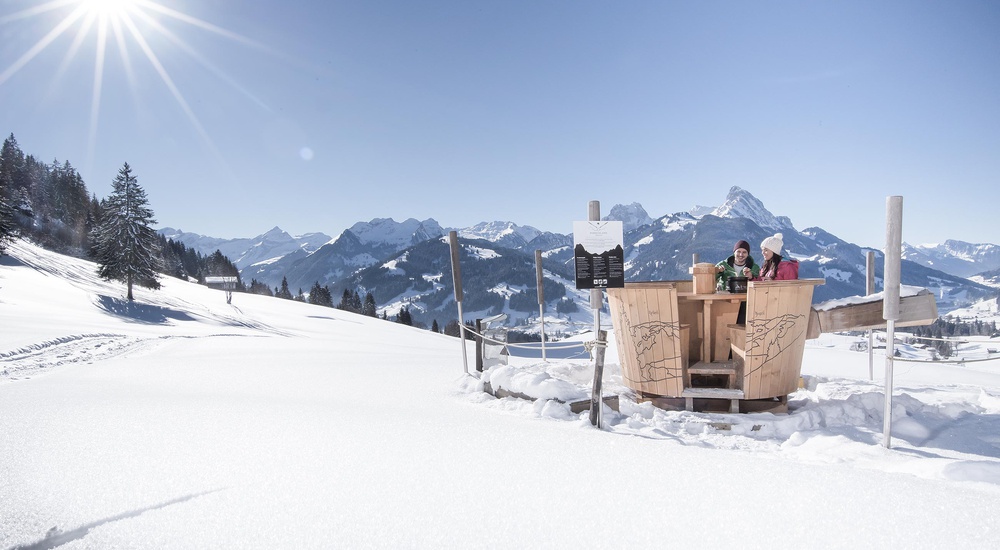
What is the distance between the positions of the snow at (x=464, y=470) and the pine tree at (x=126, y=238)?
24278 millimetres

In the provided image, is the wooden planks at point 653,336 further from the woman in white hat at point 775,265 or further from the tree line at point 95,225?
the tree line at point 95,225

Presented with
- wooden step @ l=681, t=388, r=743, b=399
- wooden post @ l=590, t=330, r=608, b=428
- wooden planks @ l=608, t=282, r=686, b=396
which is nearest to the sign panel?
wooden post @ l=590, t=330, r=608, b=428

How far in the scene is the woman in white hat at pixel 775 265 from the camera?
6516mm

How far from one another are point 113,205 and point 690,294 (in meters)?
32.5

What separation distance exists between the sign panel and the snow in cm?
140

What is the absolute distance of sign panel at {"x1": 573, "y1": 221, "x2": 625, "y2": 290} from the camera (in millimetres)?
5309

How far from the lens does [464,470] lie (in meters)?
3.02

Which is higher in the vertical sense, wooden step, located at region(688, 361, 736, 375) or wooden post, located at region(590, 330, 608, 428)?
wooden post, located at region(590, 330, 608, 428)

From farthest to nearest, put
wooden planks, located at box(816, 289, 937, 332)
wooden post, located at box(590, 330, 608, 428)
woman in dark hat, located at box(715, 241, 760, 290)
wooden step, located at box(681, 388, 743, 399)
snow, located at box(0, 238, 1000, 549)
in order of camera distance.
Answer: woman in dark hat, located at box(715, 241, 760, 290) → wooden step, located at box(681, 388, 743, 399) → wooden planks, located at box(816, 289, 937, 332) → wooden post, located at box(590, 330, 608, 428) → snow, located at box(0, 238, 1000, 549)

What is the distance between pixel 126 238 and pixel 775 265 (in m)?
32.3

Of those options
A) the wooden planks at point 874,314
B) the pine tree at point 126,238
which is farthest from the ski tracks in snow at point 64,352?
the pine tree at point 126,238

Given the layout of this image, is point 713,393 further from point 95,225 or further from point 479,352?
point 95,225

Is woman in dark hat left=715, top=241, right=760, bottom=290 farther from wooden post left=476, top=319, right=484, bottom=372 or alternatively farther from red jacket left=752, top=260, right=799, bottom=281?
wooden post left=476, top=319, right=484, bottom=372

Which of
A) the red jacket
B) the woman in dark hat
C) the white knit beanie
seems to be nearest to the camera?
the red jacket
